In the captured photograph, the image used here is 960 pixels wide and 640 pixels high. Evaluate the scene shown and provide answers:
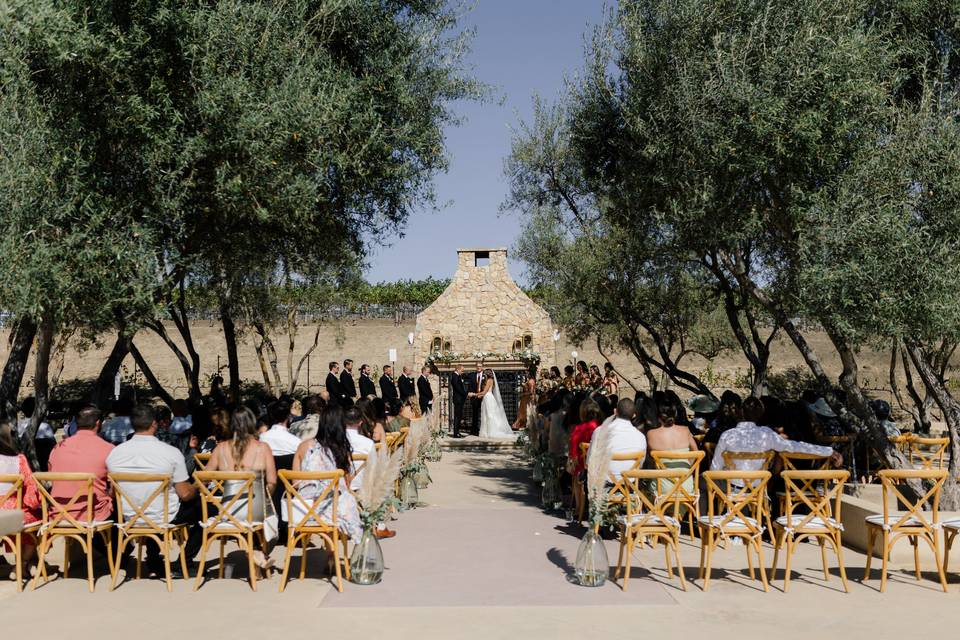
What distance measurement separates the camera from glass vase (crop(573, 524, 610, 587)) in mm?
6812

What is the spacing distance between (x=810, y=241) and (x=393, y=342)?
41.7 m

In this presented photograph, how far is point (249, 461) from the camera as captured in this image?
278 inches

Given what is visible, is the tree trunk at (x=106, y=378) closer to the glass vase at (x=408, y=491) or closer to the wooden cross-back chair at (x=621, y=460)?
the glass vase at (x=408, y=491)

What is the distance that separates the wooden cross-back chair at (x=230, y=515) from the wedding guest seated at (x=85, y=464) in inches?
33.7

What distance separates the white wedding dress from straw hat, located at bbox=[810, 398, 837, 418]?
445 inches

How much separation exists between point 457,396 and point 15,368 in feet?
44.0

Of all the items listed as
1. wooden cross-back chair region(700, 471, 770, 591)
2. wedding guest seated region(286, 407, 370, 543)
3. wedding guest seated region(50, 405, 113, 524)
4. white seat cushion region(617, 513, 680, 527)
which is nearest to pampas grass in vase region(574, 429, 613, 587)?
white seat cushion region(617, 513, 680, 527)

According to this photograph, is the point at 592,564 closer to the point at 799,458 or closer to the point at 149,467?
the point at 799,458

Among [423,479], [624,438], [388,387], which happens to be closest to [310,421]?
[624,438]

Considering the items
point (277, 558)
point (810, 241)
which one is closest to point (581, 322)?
point (810, 241)

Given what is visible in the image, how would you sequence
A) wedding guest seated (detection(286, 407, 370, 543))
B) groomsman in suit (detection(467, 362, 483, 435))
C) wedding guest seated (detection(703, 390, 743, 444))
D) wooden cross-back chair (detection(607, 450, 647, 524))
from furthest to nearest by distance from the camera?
groomsman in suit (detection(467, 362, 483, 435)) → wedding guest seated (detection(703, 390, 743, 444)) → wooden cross-back chair (detection(607, 450, 647, 524)) → wedding guest seated (detection(286, 407, 370, 543))

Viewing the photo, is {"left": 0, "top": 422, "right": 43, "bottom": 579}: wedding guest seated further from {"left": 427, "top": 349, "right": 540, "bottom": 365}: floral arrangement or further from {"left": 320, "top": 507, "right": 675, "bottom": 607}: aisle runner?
{"left": 427, "top": 349, "right": 540, "bottom": 365}: floral arrangement

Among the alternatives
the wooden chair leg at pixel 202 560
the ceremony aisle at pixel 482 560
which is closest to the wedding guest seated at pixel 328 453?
the wooden chair leg at pixel 202 560

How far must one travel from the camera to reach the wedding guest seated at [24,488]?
22.6 ft
